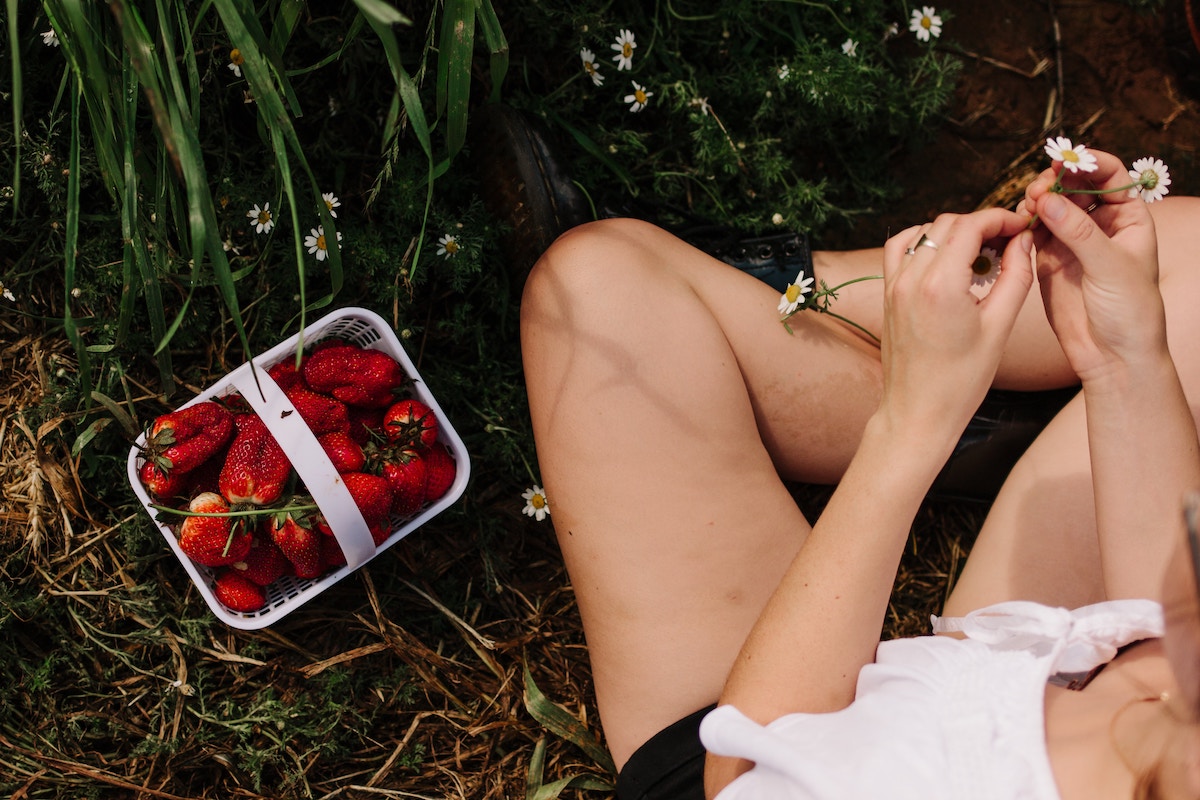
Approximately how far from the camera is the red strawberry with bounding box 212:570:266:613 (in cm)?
160

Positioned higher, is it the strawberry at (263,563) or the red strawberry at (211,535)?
the red strawberry at (211,535)

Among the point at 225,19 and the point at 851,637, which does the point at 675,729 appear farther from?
the point at 225,19

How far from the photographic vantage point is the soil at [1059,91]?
2.13 meters

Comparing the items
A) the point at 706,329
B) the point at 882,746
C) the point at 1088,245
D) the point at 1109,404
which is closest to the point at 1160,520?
the point at 1109,404

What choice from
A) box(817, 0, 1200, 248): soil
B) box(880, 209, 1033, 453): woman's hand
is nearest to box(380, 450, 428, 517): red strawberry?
box(880, 209, 1033, 453): woman's hand

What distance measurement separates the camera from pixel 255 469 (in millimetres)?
1473

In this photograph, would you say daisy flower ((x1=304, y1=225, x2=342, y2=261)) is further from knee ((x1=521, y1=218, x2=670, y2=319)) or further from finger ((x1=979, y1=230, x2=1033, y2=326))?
finger ((x1=979, y1=230, x2=1033, y2=326))

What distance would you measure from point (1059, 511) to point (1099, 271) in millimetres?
467

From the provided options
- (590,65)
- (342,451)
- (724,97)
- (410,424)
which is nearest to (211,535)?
(342,451)

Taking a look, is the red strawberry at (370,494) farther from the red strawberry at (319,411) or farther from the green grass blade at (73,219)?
the green grass blade at (73,219)

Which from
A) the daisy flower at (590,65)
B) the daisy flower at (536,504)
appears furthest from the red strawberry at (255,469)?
the daisy flower at (590,65)

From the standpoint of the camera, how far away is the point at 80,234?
1725 mm

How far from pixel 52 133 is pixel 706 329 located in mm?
1235

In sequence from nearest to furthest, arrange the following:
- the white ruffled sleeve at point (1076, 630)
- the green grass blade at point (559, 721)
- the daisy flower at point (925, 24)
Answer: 1. the white ruffled sleeve at point (1076, 630)
2. the green grass blade at point (559, 721)
3. the daisy flower at point (925, 24)
